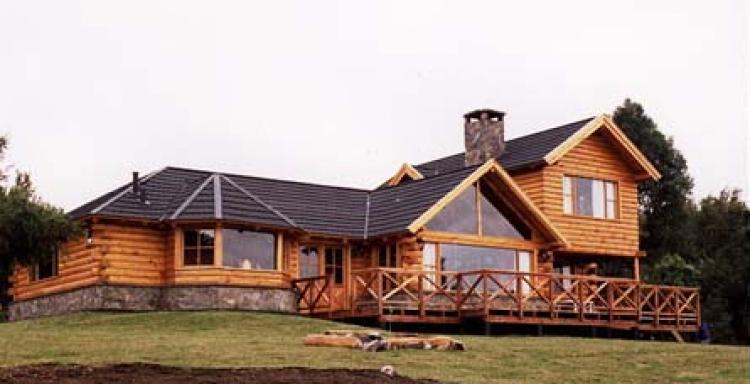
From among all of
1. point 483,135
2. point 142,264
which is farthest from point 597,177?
point 142,264

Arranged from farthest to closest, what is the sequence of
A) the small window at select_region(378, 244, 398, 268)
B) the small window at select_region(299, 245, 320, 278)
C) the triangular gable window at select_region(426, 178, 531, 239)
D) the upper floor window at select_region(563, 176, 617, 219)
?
the upper floor window at select_region(563, 176, 617, 219), the small window at select_region(299, 245, 320, 278), the small window at select_region(378, 244, 398, 268), the triangular gable window at select_region(426, 178, 531, 239)

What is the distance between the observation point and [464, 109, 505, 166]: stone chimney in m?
41.7

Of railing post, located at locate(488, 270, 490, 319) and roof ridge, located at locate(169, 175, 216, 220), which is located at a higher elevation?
roof ridge, located at locate(169, 175, 216, 220)

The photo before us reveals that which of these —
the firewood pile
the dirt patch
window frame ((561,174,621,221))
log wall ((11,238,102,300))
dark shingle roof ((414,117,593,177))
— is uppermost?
dark shingle roof ((414,117,593,177))

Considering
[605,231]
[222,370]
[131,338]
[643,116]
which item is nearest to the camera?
[222,370]

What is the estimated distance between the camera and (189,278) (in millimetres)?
33125

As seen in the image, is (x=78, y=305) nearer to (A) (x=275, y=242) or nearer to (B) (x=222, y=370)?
(A) (x=275, y=242)

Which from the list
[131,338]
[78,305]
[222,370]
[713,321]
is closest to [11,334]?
[131,338]

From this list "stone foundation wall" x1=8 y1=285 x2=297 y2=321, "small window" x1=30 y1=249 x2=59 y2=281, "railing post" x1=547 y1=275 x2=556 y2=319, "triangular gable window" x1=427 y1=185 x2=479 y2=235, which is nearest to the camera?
"stone foundation wall" x1=8 y1=285 x2=297 y2=321

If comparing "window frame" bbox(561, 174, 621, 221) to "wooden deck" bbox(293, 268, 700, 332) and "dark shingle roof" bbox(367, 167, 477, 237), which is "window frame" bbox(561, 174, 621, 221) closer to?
"wooden deck" bbox(293, 268, 700, 332)

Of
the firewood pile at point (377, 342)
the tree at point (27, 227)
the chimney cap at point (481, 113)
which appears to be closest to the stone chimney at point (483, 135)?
the chimney cap at point (481, 113)

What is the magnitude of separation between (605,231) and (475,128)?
5049 millimetres

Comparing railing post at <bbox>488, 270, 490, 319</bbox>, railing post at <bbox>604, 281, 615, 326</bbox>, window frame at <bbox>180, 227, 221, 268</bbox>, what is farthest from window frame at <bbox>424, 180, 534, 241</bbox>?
window frame at <bbox>180, 227, 221, 268</bbox>

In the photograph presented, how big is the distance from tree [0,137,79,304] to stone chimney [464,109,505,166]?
1619 cm
